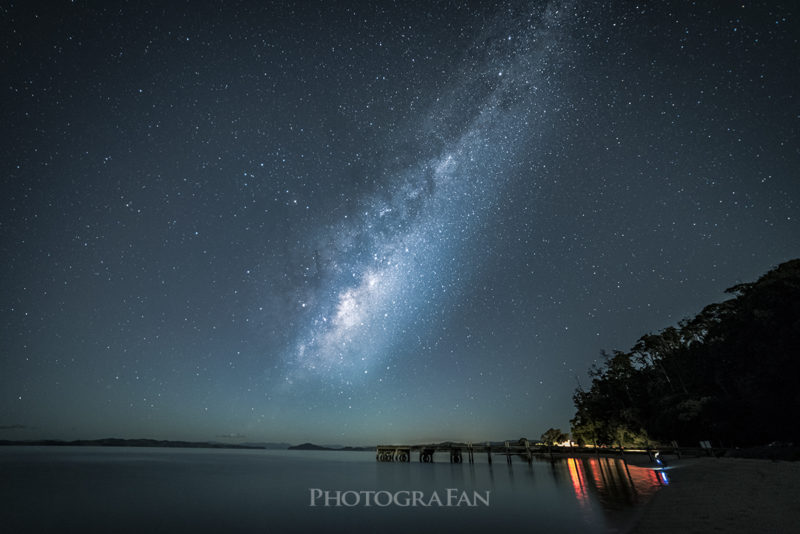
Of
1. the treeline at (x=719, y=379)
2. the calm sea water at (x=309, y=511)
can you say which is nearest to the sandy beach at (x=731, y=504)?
the calm sea water at (x=309, y=511)

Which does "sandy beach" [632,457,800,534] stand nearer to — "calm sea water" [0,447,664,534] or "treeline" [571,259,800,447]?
"calm sea water" [0,447,664,534]

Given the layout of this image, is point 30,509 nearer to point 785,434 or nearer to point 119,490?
point 119,490

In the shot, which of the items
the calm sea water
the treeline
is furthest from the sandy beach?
the treeline

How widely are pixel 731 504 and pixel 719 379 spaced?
28481mm

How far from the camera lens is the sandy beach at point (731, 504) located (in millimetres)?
12352

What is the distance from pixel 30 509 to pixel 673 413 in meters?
57.7

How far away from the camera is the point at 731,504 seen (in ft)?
49.5

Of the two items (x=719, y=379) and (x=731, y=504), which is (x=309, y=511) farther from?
(x=719, y=379)

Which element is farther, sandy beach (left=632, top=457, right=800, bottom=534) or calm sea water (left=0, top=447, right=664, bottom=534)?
calm sea water (left=0, top=447, right=664, bottom=534)

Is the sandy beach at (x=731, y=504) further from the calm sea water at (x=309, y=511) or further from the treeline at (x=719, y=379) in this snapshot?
the treeline at (x=719, y=379)

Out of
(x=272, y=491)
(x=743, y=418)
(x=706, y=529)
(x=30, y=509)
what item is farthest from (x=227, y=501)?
(x=743, y=418)

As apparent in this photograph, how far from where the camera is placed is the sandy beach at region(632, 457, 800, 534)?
1235 centimetres

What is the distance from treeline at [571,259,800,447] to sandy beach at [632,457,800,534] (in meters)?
8.31

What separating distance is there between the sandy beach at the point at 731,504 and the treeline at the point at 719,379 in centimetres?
831
